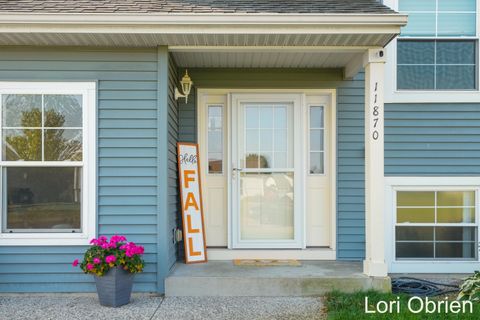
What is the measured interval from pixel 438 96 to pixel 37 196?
171 inches

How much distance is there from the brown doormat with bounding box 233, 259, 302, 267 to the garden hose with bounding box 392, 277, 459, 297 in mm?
1005

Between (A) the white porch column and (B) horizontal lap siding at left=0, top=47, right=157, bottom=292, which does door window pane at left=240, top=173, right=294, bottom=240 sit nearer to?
(A) the white porch column

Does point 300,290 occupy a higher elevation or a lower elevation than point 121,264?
lower

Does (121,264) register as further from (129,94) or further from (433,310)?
(433,310)

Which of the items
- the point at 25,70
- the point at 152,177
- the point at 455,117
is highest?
the point at 25,70

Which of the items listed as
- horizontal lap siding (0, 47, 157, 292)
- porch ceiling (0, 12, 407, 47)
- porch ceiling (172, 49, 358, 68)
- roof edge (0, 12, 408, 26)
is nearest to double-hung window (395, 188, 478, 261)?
porch ceiling (172, 49, 358, 68)

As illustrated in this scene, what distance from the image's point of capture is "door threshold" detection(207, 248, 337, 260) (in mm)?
5258

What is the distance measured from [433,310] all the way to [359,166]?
194cm

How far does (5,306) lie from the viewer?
13.3ft

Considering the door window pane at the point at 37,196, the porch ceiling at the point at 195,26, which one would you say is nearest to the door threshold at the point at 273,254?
the door window pane at the point at 37,196

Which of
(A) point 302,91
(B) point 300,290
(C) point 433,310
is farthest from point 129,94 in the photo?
(C) point 433,310

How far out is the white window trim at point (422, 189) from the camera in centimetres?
527

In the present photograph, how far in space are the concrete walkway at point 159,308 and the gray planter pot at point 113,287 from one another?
0.20 ft

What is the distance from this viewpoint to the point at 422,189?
209 inches
